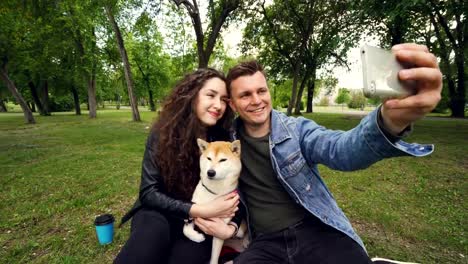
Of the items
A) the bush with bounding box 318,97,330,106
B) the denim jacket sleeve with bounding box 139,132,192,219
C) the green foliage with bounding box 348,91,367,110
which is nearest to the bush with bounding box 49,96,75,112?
the green foliage with bounding box 348,91,367,110

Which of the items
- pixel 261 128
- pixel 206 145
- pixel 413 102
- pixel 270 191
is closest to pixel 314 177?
pixel 270 191

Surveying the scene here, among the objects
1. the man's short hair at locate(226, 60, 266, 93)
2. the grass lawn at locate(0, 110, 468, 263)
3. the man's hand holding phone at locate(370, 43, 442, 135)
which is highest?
the man's short hair at locate(226, 60, 266, 93)

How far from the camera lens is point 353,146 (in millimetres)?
1540

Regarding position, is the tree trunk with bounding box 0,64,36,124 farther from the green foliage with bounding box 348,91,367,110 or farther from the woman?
the green foliage with bounding box 348,91,367,110

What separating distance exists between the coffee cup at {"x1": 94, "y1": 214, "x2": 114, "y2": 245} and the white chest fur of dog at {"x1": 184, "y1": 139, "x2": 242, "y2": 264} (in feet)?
5.38

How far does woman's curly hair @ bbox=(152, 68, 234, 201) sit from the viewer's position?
2.45m

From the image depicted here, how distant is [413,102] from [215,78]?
1.87 metres

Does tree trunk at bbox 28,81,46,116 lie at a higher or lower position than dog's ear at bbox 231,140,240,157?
higher

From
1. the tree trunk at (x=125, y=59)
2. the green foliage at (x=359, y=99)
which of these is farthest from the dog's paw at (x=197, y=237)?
the tree trunk at (x=125, y=59)

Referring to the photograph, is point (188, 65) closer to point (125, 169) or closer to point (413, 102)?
point (125, 169)

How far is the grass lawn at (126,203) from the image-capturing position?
10.9 ft

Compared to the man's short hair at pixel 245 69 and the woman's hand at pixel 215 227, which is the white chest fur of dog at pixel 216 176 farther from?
the man's short hair at pixel 245 69

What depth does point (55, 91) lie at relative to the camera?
33.9 meters

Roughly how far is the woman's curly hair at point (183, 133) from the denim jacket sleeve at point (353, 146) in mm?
993
